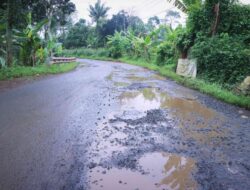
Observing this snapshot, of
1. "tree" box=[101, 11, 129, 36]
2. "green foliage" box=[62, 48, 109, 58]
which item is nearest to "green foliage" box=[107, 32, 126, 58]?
"green foliage" box=[62, 48, 109, 58]

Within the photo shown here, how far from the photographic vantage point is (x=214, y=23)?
1262 cm

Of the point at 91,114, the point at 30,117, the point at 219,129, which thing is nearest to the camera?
the point at 219,129

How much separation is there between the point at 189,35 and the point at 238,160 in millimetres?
10824

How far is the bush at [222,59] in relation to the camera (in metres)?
9.80

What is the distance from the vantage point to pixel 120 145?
4.15 m

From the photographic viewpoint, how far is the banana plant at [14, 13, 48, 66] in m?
13.2

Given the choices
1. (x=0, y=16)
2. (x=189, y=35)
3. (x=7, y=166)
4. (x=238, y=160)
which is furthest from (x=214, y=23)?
(x=7, y=166)

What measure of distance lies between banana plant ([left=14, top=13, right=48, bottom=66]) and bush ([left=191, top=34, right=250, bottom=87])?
8.87 meters

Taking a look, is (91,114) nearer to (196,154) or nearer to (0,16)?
(196,154)

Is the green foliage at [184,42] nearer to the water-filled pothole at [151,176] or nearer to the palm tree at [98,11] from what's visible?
the water-filled pothole at [151,176]

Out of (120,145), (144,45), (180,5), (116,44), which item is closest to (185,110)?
(120,145)

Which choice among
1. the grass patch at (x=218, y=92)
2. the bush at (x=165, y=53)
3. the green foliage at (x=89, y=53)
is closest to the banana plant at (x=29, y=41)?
the grass patch at (x=218, y=92)

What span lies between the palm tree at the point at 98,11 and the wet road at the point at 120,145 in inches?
1441

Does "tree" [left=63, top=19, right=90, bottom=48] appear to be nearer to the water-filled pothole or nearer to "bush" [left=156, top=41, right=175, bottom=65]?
"bush" [left=156, top=41, right=175, bottom=65]
